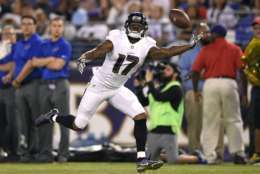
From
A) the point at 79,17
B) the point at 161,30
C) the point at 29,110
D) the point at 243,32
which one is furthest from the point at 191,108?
the point at 79,17

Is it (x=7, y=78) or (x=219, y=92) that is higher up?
(x=7, y=78)

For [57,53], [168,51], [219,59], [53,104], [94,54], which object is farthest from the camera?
[53,104]

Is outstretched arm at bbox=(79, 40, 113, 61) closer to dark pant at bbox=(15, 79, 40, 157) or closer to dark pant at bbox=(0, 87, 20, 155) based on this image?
dark pant at bbox=(15, 79, 40, 157)

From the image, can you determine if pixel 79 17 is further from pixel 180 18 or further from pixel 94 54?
pixel 94 54

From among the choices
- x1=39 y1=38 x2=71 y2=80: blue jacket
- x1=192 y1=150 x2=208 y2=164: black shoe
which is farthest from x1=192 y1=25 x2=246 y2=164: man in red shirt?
x1=39 y1=38 x2=71 y2=80: blue jacket

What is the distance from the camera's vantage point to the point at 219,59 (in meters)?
14.7

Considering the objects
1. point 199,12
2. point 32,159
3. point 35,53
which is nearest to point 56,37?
point 35,53

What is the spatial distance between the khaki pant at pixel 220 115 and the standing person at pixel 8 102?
3399mm

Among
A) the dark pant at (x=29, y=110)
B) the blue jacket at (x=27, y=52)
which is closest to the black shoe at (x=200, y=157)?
the dark pant at (x=29, y=110)

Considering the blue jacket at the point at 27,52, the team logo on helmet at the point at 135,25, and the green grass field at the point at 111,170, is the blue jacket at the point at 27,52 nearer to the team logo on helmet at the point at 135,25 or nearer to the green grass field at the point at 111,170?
the green grass field at the point at 111,170

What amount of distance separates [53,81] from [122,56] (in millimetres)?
3610

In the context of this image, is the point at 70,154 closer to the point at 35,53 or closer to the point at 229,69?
the point at 35,53

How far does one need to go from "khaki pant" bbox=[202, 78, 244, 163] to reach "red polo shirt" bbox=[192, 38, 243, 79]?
0.43 feet

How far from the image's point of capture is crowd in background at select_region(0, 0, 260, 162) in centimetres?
1684
